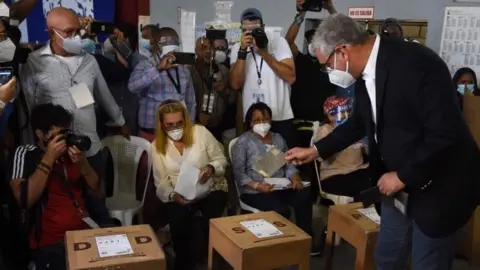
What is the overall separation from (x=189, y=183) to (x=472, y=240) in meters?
1.62

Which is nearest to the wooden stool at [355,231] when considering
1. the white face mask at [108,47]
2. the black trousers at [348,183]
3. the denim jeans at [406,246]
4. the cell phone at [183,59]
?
the denim jeans at [406,246]

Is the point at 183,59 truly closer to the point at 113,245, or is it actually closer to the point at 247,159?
the point at 247,159

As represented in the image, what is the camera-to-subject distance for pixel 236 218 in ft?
7.19

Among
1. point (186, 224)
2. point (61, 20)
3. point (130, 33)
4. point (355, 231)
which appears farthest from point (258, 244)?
point (130, 33)

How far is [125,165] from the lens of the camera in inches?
114

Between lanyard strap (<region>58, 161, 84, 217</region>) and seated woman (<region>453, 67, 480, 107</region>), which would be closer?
lanyard strap (<region>58, 161, 84, 217</region>)

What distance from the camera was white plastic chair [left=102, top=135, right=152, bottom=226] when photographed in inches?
111

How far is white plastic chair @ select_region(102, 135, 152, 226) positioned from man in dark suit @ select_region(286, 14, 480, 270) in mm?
1533

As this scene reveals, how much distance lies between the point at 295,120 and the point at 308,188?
0.82 m

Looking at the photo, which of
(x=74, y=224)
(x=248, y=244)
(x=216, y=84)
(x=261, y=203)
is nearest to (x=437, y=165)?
(x=248, y=244)

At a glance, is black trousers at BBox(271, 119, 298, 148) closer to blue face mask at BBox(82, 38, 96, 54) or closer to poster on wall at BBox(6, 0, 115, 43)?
blue face mask at BBox(82, 38, 96, 54)

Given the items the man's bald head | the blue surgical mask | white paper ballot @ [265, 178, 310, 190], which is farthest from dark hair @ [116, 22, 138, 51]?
white paper ballot @ [265, 178, 310, 190]

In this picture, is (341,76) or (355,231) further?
(355,231)

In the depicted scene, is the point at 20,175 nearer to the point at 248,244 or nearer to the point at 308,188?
the point at 248,244
